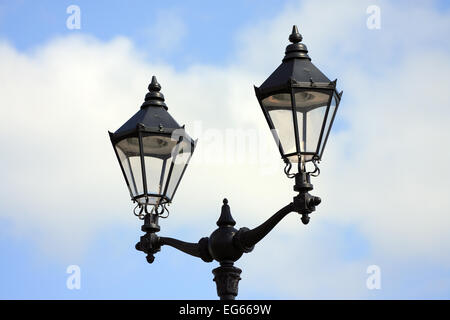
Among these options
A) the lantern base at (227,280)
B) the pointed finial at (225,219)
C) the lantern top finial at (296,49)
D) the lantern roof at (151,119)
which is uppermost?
the lantern top finial at (296,49)

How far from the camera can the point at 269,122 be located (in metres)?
10.7

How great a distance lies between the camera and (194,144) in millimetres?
12047

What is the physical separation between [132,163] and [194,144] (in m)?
0.69

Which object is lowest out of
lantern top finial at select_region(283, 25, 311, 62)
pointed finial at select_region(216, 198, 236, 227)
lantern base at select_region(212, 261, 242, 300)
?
lantern base at select_region(212, 261, 242, 300)

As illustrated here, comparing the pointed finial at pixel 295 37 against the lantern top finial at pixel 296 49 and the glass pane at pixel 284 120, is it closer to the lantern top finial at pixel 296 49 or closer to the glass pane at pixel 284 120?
the lantern top finial at pixel 296 49

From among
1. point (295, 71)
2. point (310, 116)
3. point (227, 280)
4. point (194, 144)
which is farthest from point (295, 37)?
point (227, 280)

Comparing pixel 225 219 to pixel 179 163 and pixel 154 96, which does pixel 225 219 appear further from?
pixel 154 96

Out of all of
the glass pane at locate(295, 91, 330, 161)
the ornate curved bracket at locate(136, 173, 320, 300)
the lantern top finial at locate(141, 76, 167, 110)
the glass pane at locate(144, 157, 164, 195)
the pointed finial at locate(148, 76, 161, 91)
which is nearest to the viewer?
the ornate curved bracket at locate(136, 173, 320, 300)

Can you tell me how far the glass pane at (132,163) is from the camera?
1167 centimetres

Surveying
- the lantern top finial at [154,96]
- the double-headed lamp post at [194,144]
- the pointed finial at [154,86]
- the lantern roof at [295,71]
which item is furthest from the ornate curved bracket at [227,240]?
the pointed finial at [154,86]

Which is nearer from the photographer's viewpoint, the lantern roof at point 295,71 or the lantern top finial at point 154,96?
the lantern roof at point 295,71

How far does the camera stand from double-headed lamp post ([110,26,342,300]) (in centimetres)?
1062

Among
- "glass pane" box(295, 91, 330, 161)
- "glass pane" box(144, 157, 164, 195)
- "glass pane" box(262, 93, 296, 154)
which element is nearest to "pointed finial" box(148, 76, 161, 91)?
"glass pane" box(144, 157, 164, 195)

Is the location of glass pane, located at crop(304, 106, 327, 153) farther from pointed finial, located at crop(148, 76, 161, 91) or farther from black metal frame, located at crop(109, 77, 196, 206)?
pointed finial, located at crop(148, 76, 161, 91)
